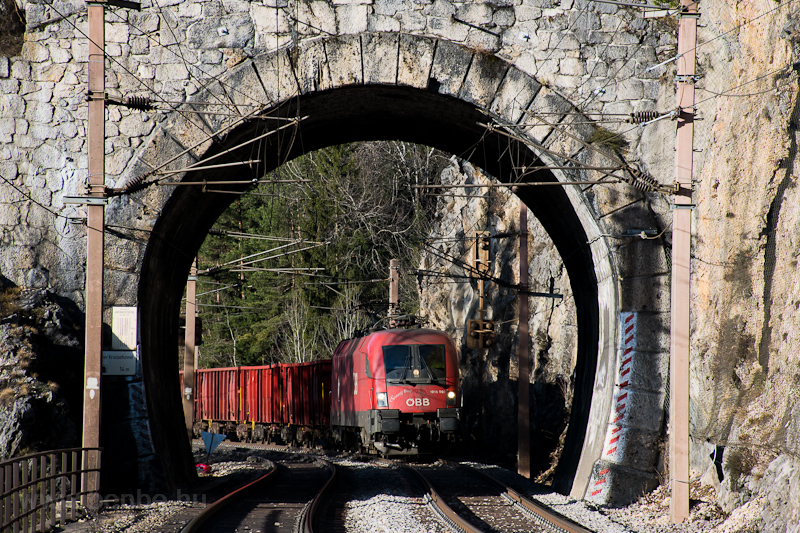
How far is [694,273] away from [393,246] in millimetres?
26512

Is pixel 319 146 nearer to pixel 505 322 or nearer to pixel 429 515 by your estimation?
pixel 429 515

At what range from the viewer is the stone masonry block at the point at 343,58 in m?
11.5

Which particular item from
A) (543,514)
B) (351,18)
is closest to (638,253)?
(543,514)

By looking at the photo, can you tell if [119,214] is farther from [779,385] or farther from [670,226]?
[779,385]

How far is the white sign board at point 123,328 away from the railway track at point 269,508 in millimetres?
2606

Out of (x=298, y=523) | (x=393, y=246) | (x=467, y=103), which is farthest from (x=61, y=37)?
(x=393, y=246)

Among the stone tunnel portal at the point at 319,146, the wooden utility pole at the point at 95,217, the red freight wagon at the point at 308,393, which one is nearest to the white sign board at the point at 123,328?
the stone tunnel portal at the point at 319,146

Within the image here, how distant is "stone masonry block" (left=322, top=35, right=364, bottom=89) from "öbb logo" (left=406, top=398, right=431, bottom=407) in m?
7.98

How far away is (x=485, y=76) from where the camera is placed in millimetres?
11547

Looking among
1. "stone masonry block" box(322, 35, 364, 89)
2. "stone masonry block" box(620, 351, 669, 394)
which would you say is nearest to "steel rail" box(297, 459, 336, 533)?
"stone masonry block" box(620, 351, 669, 394)

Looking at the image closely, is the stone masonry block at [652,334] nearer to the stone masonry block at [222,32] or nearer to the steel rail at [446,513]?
the steel rail at [446,513]

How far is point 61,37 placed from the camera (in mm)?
11531

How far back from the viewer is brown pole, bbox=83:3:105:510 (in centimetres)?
996

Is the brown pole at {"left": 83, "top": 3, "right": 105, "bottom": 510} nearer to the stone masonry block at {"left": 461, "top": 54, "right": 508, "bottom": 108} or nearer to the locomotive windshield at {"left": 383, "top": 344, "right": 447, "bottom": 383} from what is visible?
the stone masonry block at {"left": 461, "top": 54, "right": 508, "bottom": 108}
